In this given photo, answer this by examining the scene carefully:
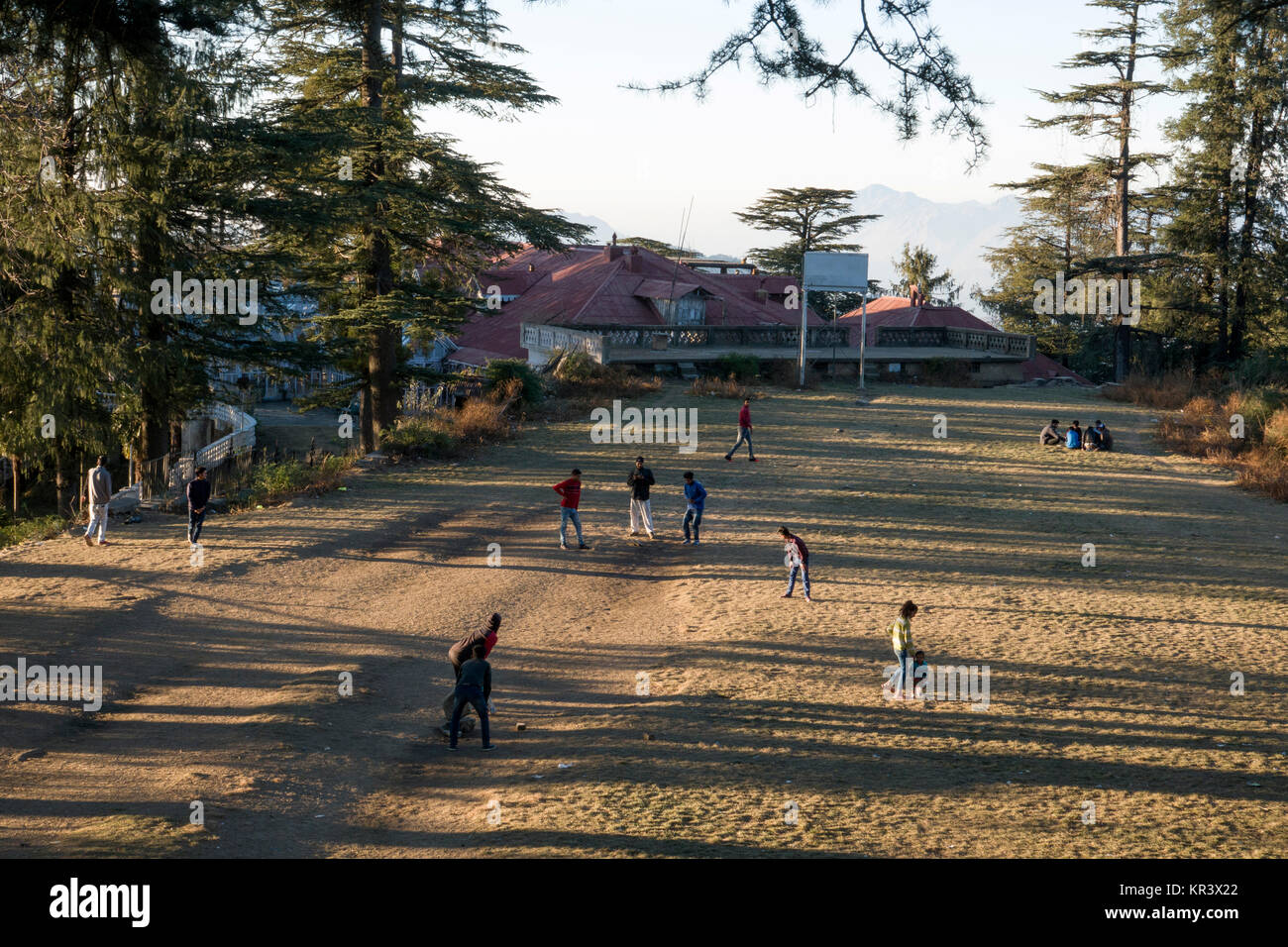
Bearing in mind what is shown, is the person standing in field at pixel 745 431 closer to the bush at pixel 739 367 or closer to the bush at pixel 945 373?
the bush at pixel 739 367

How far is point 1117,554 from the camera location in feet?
68.3

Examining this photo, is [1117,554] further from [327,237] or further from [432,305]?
[327,237]

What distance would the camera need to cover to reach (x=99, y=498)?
1891 cm

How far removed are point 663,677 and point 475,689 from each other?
343cm

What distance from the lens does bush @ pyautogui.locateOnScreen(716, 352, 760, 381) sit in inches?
1565

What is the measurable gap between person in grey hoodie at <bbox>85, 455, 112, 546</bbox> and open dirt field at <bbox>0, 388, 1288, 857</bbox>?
1.61 feet

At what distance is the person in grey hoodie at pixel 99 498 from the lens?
61.2ft

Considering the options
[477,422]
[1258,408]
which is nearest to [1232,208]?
[1258,408]

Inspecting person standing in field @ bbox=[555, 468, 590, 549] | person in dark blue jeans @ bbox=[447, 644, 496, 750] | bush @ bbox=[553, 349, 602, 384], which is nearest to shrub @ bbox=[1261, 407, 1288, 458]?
bush @ bbox=[553, 349, 602, 384]

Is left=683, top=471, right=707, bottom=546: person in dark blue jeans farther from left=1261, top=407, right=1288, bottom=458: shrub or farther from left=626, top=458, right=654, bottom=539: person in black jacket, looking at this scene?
left=1261, top=407, right=1288, bottom=458: shrub

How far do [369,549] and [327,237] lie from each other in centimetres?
1468

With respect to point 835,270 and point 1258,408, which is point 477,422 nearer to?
point 835,270

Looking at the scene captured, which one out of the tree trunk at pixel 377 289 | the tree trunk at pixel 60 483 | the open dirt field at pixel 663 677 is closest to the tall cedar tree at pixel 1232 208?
the open dirt field at pixel 663 677
